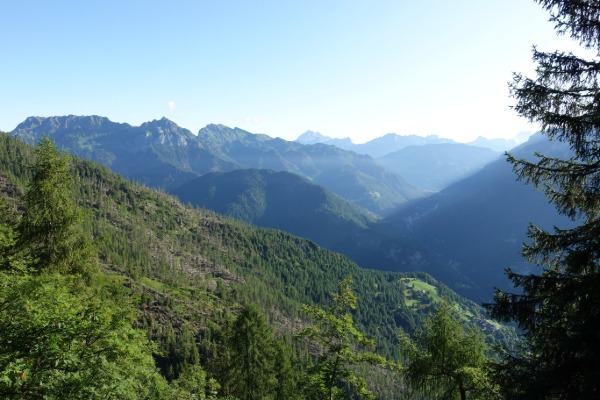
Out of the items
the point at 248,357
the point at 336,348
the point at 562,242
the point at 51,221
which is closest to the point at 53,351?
the point at 336,348

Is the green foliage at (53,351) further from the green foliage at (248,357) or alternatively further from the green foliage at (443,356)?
the green foliage at (248,357)

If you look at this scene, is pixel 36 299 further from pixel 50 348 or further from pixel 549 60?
pixel 549 60

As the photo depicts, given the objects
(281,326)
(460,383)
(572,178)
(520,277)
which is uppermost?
(572,178)

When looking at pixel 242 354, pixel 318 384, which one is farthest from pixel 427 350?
pixel 242 354

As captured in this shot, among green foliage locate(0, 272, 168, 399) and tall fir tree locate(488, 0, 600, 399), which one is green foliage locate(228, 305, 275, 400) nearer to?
green foliage locate(0, 272, 168, 399)

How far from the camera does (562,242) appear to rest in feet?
40.5

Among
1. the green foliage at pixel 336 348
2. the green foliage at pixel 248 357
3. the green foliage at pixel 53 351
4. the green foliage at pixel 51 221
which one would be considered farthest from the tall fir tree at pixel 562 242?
the green foliage at pixel 248 357

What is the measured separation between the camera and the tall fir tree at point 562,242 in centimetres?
1097

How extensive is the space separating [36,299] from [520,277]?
56.8ft

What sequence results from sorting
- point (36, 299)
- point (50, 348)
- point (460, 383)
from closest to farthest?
point (50, 348) < point (36, 299) < point (460, 383)

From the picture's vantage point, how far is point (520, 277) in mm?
12680

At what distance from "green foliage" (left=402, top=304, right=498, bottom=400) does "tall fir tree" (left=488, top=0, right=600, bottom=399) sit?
9.09 metres

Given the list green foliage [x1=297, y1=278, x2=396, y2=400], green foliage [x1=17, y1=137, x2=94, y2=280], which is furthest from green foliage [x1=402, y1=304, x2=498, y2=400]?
green foliage [x1=17, y1=137, x2=94, y2=280]

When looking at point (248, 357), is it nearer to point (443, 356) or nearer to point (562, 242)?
point (443, 356)
